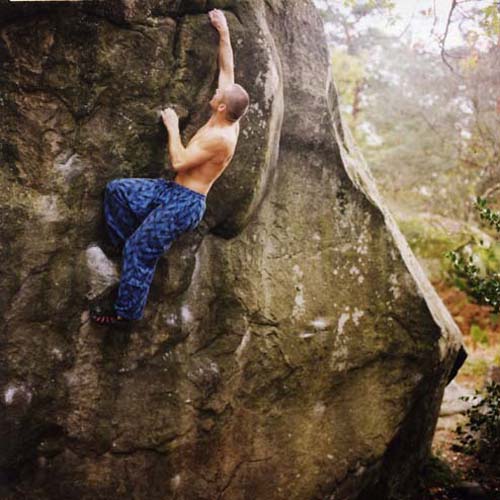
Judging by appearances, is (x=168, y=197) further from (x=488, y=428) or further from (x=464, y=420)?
(x=464, y=420)

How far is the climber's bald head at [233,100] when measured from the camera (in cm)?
458

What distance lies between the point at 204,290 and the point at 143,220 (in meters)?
0.98

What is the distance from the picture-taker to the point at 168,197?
15.7ft

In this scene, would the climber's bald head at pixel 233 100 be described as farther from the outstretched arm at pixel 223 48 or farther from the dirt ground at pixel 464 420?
the dirt ground at pixel 464 420

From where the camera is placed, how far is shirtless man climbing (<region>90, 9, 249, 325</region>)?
467 cm

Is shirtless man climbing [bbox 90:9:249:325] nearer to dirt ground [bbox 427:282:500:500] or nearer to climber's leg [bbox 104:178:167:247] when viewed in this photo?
climber's leg [bbox 104:178:167:247]

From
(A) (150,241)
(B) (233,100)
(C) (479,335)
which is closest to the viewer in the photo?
(B) (233,100)

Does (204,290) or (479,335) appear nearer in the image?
(204,290)

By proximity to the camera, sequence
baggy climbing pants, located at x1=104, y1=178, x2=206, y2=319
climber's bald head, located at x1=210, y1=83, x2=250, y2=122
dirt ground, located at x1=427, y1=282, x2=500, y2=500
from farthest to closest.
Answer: dirt ground, located at x1=427, y1=282, x2=500, y2=500
baggy climbing pants, located at x1=104, y1=178, x2=206, y2=319
climber's bald head, located at x1=210, y1=83, x2=250, y2=122

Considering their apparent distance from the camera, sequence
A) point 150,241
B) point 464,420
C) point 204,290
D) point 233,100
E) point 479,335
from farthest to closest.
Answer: point 479,335
point 464,420
point 204,290
point 150,241
point 233,100

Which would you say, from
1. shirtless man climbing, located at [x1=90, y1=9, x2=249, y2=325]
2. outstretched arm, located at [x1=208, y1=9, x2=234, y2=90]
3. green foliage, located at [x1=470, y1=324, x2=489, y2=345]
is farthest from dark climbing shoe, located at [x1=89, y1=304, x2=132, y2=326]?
green foliage, located at [x1=470, y1=324, x2=489, y2=345]

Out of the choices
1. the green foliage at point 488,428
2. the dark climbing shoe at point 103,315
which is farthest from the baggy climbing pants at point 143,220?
the green foliage at point 488,428

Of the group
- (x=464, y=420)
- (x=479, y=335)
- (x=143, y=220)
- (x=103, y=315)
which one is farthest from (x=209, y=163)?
(x=479, y=335)

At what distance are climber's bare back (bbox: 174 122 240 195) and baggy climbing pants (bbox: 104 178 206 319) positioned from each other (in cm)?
7
